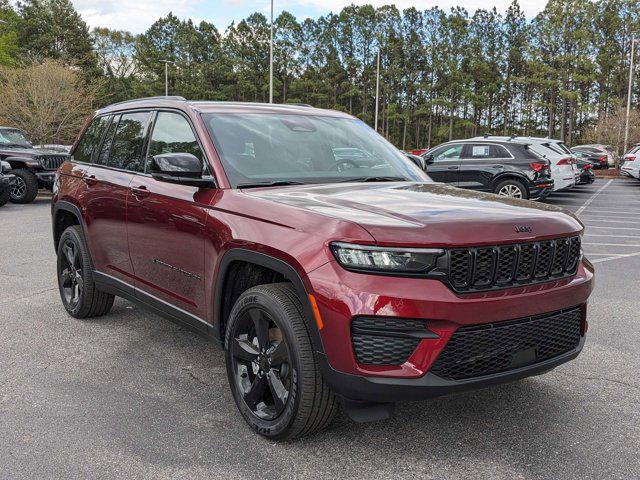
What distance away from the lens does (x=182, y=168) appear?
361 cm

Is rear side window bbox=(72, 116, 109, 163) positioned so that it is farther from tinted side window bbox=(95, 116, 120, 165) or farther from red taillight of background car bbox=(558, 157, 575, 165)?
red taillight of background car bbox=(558, 157, 575, 165)

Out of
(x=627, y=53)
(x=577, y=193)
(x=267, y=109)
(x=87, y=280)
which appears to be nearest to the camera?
(x=267, y=109)

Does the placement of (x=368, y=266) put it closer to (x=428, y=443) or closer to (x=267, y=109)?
(x=428, y=443)

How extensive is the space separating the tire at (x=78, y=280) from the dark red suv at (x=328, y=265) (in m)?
0.72

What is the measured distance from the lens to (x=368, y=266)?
2764 millimetres

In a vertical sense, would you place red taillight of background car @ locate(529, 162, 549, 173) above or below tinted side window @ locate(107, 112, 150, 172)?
below

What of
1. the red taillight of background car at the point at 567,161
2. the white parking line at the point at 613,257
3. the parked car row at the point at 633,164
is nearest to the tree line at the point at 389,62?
the parked car row at the point at 633,164

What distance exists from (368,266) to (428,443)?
109cm

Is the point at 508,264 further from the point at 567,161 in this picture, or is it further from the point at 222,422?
the point at 567,161

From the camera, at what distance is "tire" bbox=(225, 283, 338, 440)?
2.96 meters

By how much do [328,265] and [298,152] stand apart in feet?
4.75

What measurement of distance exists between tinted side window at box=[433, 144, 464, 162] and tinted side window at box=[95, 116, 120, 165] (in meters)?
12.2

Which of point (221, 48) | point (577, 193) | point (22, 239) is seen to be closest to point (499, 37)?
point (221, 48)

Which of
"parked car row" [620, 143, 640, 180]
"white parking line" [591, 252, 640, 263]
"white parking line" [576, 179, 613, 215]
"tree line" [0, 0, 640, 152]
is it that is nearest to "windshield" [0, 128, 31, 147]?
"white parking line" [591, 252, 640, 263]
